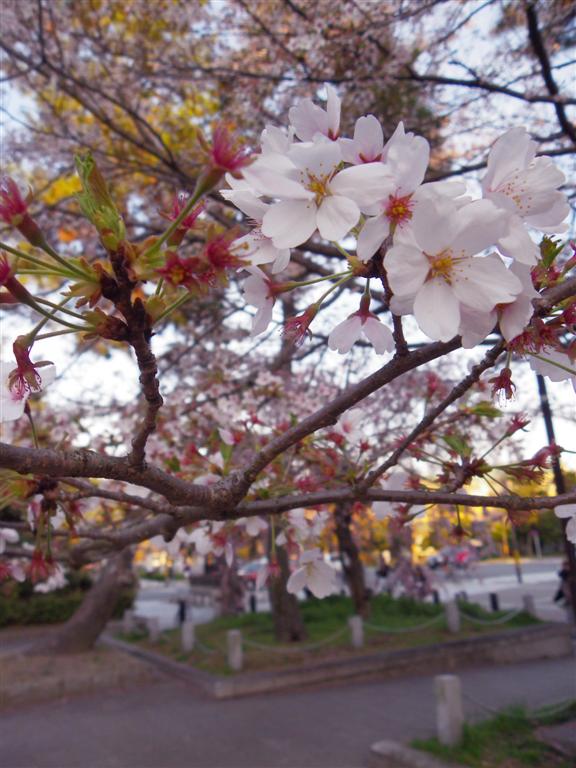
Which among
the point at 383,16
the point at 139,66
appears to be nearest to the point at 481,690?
the point at 383,16

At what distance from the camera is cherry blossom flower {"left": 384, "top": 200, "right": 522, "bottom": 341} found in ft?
2.76

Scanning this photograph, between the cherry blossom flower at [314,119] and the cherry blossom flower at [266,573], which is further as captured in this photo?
the cherry blossom flower at [266,573]

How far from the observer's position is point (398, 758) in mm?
4789

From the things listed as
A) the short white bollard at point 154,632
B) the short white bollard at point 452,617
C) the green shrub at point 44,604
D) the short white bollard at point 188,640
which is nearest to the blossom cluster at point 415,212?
the short white bollard at point 188,640

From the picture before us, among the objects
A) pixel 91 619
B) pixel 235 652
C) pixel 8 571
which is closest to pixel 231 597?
pixel 91 619

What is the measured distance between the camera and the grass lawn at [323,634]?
8930mm

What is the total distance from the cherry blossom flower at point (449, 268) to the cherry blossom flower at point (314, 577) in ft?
4.73

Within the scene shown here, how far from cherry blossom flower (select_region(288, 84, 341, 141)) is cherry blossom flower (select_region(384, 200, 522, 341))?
0.88 feet

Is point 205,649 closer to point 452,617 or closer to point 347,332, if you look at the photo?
point 452,617

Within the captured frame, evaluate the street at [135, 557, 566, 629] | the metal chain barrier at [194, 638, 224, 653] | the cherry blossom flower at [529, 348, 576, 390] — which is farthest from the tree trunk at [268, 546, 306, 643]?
the cherry blossom flower at [529, 348, 576, 390]

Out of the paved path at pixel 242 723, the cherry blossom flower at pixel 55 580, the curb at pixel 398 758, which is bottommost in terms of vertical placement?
the paved path at pixel 242 723

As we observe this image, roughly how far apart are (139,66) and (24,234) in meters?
7.58

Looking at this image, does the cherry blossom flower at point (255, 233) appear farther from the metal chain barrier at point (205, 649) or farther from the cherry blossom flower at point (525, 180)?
the metal chain barrier at point (205, 649)

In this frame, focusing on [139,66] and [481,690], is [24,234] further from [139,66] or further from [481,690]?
[481,690]
